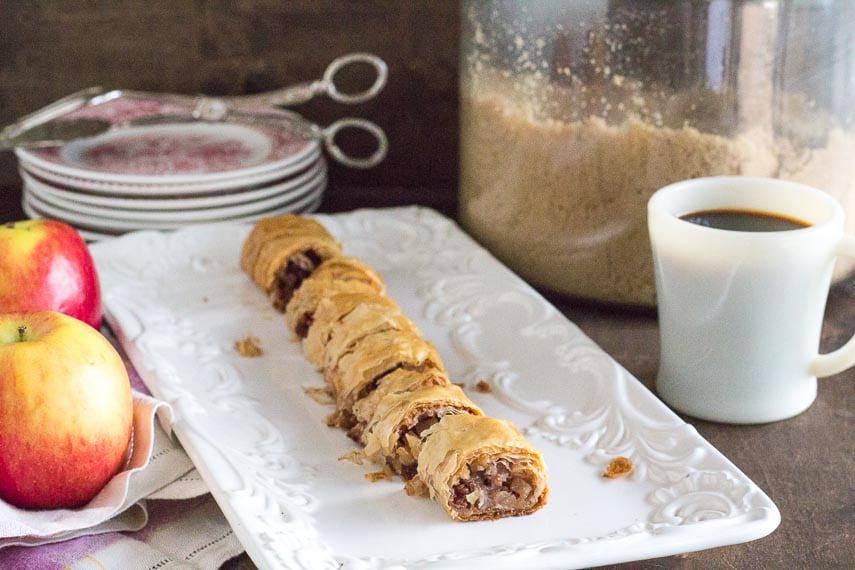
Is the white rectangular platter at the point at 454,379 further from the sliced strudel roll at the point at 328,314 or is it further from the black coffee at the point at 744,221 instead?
the black coffee at the point at 744,221

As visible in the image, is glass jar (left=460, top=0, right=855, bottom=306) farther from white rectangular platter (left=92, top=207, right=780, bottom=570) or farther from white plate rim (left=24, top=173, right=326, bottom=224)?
white plate rim (left=24, top=173, right=326, bottom=224)

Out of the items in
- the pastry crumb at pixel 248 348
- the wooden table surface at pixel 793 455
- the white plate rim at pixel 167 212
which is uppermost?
the white plate rim at pixel 167 212

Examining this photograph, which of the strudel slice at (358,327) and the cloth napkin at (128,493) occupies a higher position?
the strudel slice at (358,327)

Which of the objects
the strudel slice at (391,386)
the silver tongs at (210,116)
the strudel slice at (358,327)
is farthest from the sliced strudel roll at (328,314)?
the silver tongs at (210,116)

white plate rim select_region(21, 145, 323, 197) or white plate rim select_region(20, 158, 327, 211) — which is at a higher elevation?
white plate rim select_region(21, 145, 323, 197)

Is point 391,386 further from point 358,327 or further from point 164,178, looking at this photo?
point 164,178

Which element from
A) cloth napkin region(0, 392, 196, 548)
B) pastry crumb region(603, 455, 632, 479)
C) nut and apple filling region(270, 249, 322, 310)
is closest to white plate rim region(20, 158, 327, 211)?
nut and apple filling region(270, 249, 322, 310)
